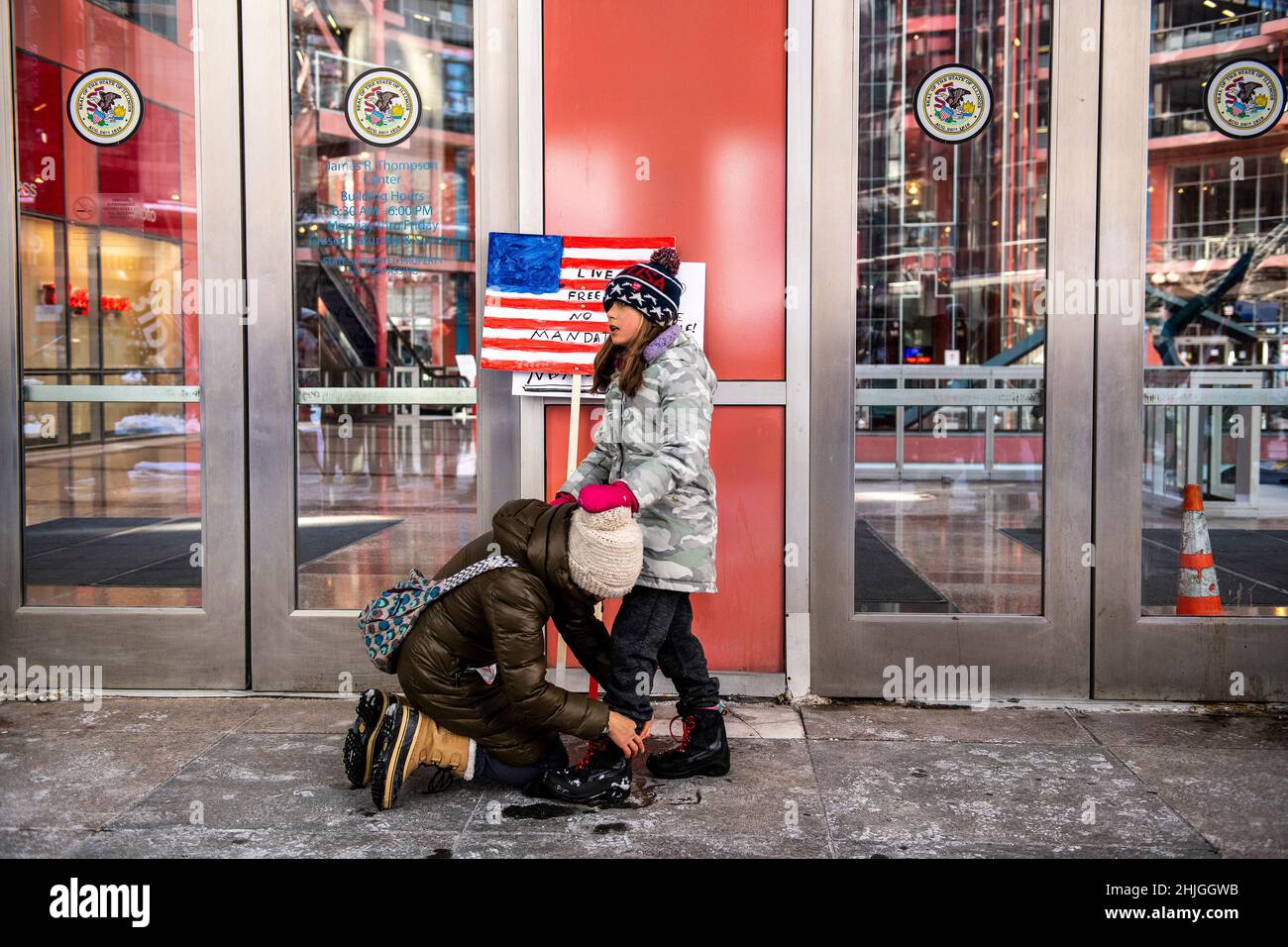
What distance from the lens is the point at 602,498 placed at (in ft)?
11.0

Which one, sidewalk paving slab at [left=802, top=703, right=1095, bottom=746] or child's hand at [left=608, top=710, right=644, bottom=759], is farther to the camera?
sidewalk paving slab at [left=802, top=703, right=1095, bottom=746]

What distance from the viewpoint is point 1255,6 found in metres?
5.48

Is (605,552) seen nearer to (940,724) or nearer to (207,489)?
(940,724)

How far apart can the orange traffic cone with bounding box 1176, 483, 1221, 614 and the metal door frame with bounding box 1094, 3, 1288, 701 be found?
0.30 m

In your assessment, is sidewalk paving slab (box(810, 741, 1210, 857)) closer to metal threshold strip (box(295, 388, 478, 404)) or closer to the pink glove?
the pink glove

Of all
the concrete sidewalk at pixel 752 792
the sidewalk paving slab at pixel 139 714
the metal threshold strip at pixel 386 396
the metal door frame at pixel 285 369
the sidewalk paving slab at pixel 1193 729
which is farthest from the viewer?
the metal threshold strip at pixel 386 396

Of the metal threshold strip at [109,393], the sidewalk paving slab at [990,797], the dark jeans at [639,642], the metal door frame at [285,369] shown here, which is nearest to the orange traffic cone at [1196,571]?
the sidewalk paving slab at [990,797]

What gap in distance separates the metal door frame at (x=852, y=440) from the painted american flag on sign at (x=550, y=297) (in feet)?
2.67

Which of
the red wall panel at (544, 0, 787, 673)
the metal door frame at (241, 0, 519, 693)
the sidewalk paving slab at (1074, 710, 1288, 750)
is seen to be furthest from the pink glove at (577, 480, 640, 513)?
the sidewalk paving slab at (1074, 710, 1288, 750)

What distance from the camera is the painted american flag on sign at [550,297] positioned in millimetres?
4621

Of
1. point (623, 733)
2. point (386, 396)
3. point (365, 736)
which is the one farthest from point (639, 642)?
point (386, 396)

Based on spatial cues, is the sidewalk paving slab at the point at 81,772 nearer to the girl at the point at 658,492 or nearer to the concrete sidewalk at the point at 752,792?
the concrete sidewalk at the point at 752,792

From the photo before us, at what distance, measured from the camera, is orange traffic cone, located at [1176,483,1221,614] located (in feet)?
16.6
